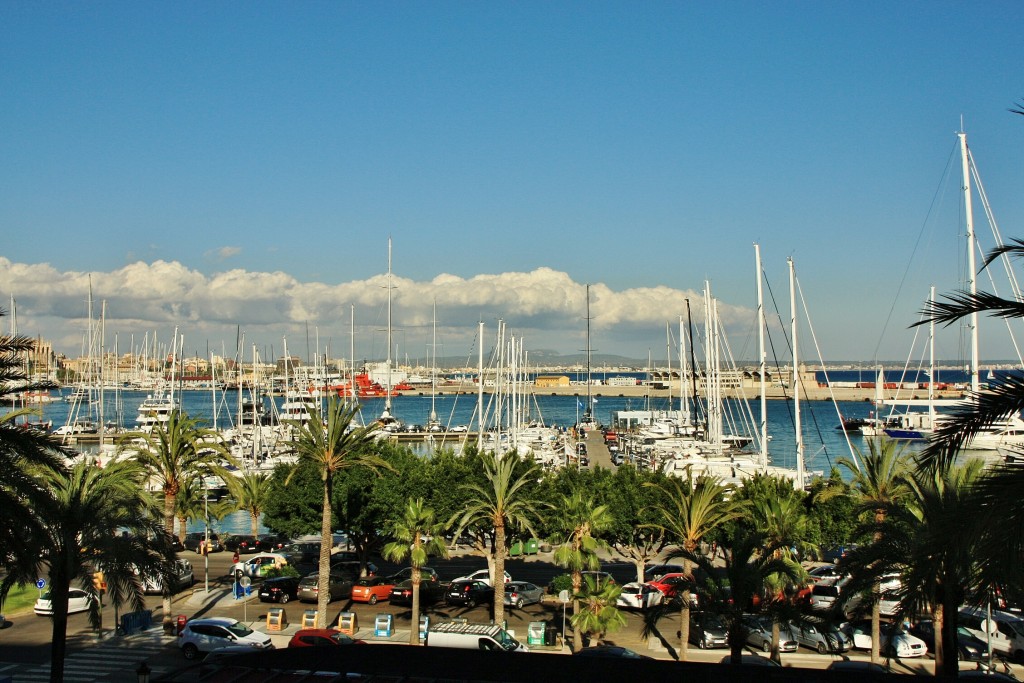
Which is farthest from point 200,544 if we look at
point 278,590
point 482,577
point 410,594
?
point 482,577

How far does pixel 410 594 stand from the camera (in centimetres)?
3162

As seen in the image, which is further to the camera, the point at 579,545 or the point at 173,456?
the point at 173,456

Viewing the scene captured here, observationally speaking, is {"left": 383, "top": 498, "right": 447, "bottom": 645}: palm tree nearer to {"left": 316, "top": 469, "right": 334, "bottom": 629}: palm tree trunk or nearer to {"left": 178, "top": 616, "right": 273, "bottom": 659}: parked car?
{"left": 316, "top": 469, "right": 334, "bottom": 629}: palm tree trunk

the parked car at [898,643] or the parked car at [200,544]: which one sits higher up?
the parked car at [898,643]

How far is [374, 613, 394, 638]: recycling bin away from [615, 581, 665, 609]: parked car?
27.7ft

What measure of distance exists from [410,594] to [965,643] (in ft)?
63.0

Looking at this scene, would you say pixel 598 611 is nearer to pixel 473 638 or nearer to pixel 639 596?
pixel 473 638

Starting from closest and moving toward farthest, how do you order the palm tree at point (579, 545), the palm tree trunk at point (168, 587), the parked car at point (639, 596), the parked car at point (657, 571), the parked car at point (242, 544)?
the palm tree at point (579, 545), the palm tree trunk at point (168, 587), the parked car at point (639, 596), the parked car at point (657, 571), the parked car at point (242, 544)

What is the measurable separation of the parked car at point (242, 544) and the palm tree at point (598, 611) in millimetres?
23160

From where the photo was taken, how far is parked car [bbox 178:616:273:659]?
2517 centimetres

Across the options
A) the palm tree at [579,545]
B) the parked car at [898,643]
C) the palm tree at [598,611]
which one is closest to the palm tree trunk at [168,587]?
the palm tree at [579,545]

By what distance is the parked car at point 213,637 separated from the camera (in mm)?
25175

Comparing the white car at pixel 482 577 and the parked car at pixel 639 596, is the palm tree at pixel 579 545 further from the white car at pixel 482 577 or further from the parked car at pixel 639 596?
the white car at pixel 482 577

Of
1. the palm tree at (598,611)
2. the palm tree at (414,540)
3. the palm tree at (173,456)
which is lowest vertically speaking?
the palm tree at (598,611)
